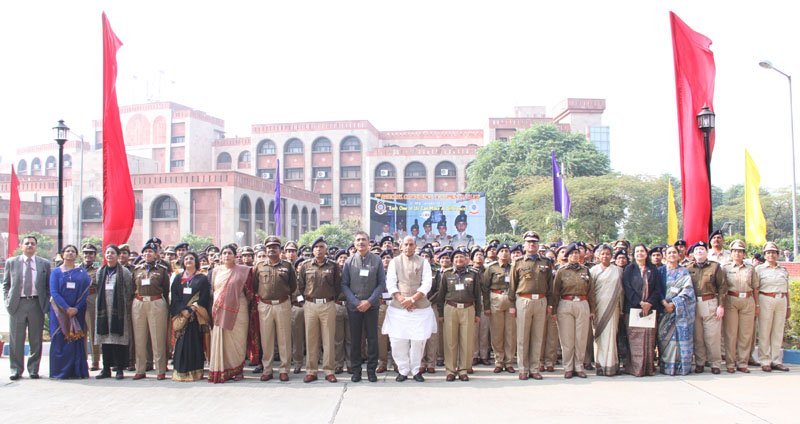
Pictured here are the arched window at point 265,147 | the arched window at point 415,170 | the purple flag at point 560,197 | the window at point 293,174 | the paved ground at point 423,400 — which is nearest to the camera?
the paved ground at point 423,400

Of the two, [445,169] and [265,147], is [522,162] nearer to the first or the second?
[445,169]

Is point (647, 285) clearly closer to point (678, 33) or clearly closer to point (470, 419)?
point (470, 419)

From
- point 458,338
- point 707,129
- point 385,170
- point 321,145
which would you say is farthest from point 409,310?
point 321,145

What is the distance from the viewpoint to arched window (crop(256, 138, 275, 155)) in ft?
217

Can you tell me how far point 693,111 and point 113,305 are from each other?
9.11m

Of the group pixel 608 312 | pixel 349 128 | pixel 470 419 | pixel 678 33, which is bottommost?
pixel 470 419

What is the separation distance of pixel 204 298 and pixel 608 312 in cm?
537

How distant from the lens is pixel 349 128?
212 feet

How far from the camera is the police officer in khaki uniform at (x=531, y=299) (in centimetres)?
852

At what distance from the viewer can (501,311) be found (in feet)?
30.5

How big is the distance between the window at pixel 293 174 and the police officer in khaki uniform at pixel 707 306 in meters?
58.6

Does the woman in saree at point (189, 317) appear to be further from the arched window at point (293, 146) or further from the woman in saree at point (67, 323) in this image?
the arched window at point (293, 146)

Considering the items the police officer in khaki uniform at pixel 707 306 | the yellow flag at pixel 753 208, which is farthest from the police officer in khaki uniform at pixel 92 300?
the yellow flag at pixel 753 208

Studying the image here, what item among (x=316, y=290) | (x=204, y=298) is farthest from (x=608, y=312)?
(x=204, y=298)
